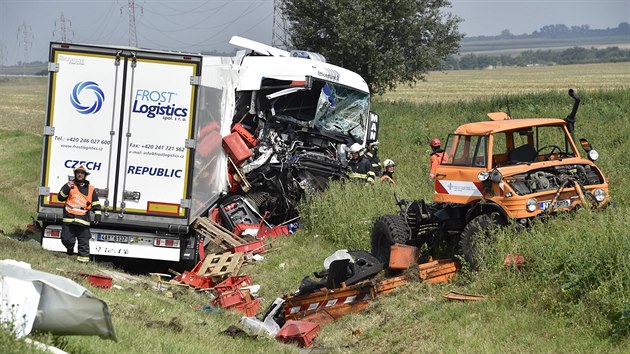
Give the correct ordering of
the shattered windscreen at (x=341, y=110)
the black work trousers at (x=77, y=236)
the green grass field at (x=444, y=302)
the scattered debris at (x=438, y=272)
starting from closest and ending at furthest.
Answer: the green grass field at (x=444, y=302), the scattered debris at (x=438, y=272), the black work trousers at (x=77, y=236), the shattered windscreen at (x=341, y=110)

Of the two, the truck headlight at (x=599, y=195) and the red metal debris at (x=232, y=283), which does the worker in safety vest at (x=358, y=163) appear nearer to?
the red metal debris at (x=232, y=283)

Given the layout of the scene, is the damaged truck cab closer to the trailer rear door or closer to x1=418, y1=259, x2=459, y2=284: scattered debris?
x1=418, y1=259, x2=459, y2=284: scattered debris

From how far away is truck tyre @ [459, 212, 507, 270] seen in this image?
1129 centimetres

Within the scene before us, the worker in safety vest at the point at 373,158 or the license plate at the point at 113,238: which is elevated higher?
the worker in safety vest at the point at 373,158

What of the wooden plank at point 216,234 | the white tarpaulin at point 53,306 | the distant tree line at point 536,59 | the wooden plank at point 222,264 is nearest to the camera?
the white tarpaulin at point 53,306

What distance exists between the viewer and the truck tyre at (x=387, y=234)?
13117 mm

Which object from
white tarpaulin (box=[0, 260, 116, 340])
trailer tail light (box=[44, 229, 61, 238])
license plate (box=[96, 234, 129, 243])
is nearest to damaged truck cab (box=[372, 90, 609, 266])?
license plate (box=[96, 234, 129, 243])

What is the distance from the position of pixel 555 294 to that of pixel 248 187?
30.2ft

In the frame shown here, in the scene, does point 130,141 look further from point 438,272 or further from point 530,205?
point 530,205

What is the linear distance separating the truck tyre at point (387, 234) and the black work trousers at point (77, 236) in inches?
170

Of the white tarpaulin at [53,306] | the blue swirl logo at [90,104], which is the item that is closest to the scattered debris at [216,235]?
the blue swirl logo at [90,104]

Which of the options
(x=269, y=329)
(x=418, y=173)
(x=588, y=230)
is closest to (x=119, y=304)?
(x=269, y=329)

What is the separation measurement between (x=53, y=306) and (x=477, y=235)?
5.97 meters

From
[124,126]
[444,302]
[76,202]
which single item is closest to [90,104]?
[124,126]
